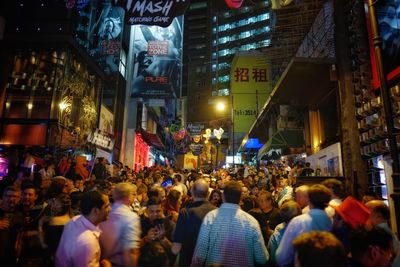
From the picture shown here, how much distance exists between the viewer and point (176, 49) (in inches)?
1090

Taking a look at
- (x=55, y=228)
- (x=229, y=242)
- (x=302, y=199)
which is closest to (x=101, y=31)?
(x=55, y=228)

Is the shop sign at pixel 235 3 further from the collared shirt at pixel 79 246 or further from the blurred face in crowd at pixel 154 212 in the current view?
the collared shirt at pixel 79 246

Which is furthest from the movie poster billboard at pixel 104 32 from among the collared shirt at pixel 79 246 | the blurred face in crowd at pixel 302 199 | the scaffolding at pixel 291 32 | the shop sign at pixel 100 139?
the collared shirt at pixel 79 246

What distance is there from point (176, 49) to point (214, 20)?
82703 millimetres

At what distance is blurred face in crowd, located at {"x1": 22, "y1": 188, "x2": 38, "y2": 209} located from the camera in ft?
17.7

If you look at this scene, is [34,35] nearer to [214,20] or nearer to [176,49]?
[176,49]

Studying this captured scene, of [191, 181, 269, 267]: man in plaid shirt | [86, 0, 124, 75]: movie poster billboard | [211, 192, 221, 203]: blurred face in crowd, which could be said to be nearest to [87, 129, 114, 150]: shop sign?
[86, 0, 124, 75]: movie poster billboard

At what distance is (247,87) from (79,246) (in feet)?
169

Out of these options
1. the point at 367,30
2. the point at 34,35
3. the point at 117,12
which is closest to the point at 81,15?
the point at 34,35

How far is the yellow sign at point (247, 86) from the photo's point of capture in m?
51.2

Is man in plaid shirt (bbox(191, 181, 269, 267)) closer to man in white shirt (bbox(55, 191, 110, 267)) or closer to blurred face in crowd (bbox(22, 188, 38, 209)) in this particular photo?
man in white shirt (bbox(55, 191, 110, 267))

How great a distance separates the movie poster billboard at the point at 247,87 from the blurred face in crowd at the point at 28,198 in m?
46.9

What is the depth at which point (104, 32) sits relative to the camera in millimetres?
21906

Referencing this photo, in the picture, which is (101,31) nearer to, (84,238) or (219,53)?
(84,238)
